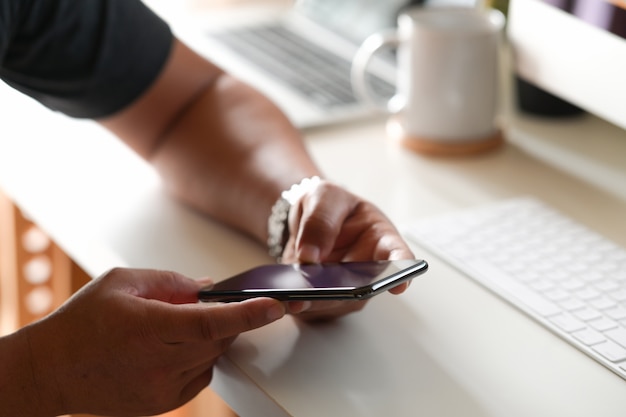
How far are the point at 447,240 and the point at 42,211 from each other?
1.35 feet

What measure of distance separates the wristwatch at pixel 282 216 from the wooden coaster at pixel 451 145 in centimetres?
24

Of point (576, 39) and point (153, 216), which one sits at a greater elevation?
point (576, 39)

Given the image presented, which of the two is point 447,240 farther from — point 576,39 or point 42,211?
point 42,211

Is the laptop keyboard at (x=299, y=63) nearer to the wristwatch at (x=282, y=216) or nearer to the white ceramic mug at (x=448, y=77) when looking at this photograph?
the white ceramic mug at (x=448, y=77)

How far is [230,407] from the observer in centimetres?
74

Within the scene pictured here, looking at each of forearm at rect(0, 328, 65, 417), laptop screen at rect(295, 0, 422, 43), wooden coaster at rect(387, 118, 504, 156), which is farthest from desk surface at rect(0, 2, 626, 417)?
laptop screen at rect(295, 0, 422, 43)

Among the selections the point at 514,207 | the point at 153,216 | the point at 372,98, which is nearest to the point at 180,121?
the point at 153,216

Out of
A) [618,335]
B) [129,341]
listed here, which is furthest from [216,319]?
[618,335]

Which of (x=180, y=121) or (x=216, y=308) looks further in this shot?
(x=180, y=121)

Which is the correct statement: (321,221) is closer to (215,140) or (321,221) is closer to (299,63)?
(215,140)

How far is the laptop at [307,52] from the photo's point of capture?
1188 millimetres

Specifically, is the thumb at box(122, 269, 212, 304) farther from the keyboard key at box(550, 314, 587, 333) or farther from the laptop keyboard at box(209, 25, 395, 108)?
the laptop keyboard at box(209, 25, 395, 108)

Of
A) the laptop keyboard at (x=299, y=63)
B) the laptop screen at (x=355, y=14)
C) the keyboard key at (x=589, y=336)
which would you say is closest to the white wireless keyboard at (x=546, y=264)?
the keyboard key at (x=589, y=336)

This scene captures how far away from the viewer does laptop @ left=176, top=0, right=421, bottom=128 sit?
1.19 m
